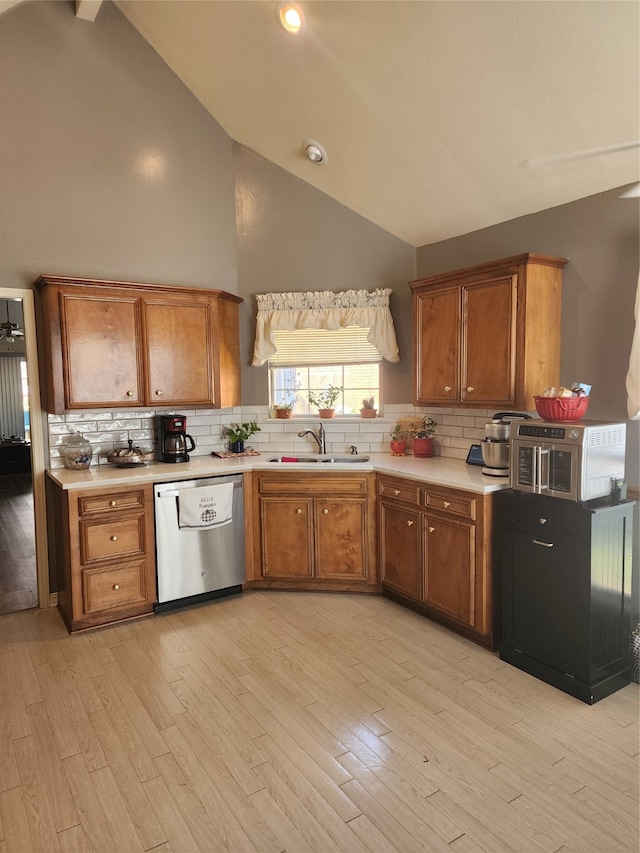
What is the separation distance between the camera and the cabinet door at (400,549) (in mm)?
3697

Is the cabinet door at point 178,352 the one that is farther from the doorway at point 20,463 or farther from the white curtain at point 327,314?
the doorway at point 20,463

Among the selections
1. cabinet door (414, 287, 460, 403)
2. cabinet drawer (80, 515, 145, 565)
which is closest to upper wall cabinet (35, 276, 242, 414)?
cabinet drawer (80, 515, 145, 565)

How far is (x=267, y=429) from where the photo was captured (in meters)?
4.74

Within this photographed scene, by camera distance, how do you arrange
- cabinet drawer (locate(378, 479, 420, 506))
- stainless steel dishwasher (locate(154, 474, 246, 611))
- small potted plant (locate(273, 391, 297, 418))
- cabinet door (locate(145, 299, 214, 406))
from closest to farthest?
cabinet drawer (locate(378, 479, 420, 506)) → stainless steel dishwasher (locate(154, 474, 246, 611)) → cabinet door (locate(145, 299, 214, 406)) → small potted plant (locate(273, 391, 297, 418))

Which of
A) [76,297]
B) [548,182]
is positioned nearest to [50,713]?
[76,297]

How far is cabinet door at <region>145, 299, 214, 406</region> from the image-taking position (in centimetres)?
400

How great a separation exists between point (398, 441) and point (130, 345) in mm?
2126

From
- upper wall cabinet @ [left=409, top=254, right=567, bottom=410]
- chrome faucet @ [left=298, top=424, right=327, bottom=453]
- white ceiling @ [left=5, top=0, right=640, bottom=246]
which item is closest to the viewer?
white ceiling @ [left=5, top=0, right=640, bottom=246]

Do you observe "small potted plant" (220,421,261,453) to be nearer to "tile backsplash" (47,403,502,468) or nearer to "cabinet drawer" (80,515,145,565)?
"tile backsplash" (47,403,502,468)

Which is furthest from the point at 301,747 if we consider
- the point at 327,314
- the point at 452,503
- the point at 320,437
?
the point at 327,314

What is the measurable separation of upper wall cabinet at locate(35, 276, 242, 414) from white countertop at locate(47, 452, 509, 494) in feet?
1.47

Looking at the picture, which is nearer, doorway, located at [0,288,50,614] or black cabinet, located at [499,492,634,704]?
black cabinet, located at [499,492,634,704]

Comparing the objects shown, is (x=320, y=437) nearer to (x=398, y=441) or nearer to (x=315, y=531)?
(x=398, y=441)

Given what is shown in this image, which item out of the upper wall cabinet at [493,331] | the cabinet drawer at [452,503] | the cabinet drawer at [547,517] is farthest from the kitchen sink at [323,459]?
the cabinet drawer at [547,517]
